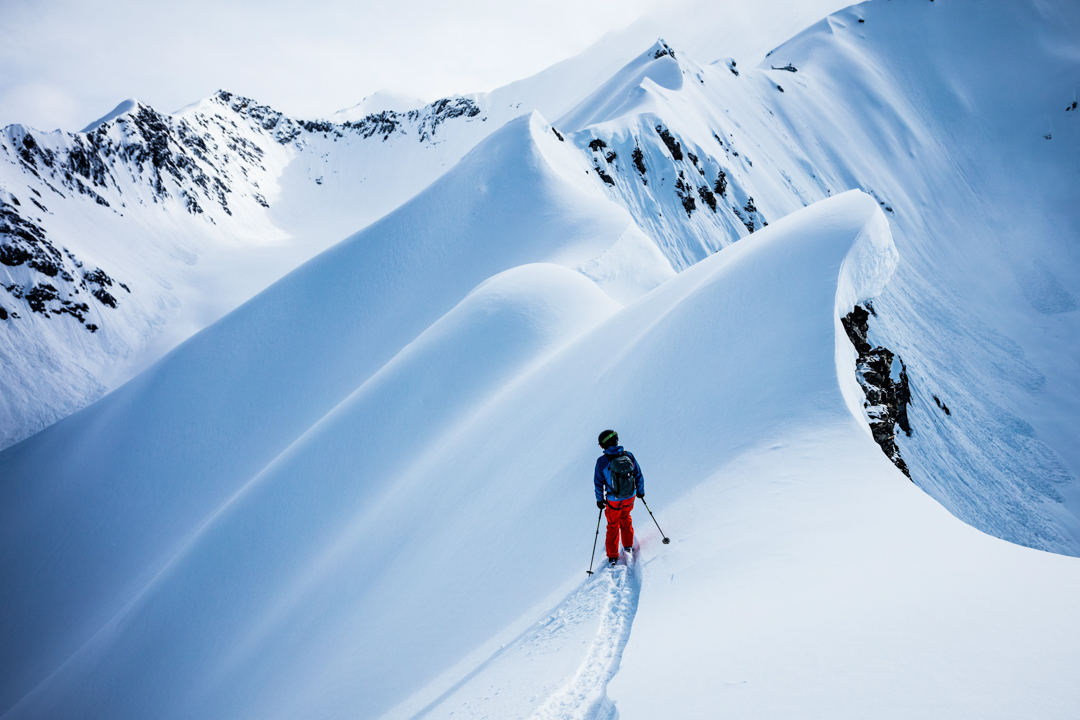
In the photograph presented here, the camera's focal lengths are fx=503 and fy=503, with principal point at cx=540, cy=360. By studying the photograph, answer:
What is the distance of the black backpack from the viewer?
6.06m

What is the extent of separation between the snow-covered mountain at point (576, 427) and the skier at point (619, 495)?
394 mm

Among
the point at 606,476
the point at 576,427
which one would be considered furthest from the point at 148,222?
the point at 606,476

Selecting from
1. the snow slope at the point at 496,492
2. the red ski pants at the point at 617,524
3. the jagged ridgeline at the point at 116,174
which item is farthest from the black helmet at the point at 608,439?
the jagged ridgeline at the point at 116,174

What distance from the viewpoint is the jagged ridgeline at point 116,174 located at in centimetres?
4453

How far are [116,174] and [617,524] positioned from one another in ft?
267

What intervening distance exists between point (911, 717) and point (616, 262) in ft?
66.0

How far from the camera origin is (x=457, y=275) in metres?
25.4

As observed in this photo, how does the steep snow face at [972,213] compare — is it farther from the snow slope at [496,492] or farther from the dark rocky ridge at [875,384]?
the snow slope at [496,492]

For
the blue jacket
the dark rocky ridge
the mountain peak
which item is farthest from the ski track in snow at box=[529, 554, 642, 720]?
the mountain peak

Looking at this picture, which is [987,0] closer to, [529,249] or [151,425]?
[529,249]

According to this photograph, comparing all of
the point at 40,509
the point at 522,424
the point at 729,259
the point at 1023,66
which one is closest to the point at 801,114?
the point at 1023,66

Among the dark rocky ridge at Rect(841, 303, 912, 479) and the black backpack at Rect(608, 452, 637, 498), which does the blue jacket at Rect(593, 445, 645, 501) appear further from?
the dark rocky ridge at Rect(841, 303, 912, 479)

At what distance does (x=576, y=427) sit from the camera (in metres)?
9.07

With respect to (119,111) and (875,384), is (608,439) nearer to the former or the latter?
(875,384)
